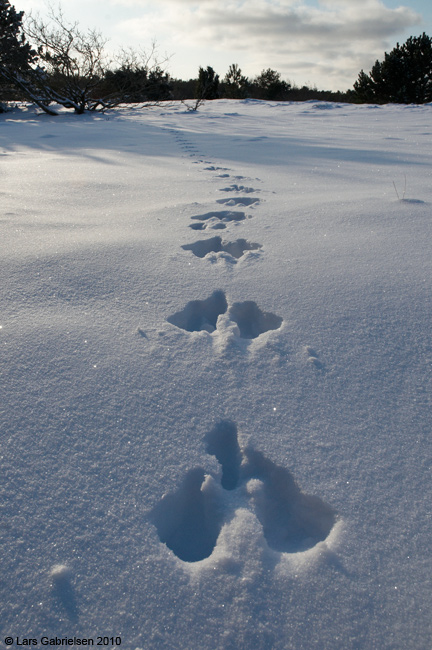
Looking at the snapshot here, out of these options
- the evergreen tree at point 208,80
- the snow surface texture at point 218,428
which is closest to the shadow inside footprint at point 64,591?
the snow surface texture at point 218,428

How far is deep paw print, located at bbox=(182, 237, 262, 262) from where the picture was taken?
1.95 meters

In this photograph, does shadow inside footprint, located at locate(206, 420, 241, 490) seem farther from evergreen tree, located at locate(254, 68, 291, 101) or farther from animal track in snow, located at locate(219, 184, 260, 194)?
evergreen tree, located at locate(254, 68, 291, 101)

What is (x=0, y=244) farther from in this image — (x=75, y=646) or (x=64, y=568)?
(x=75, y=646)

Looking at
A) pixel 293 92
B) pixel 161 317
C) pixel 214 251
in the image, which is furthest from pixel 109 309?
pixel 293 92

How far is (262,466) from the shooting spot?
3.31 ft

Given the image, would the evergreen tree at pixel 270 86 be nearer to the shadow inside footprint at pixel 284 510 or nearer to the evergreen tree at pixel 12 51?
the evergreen tree at pixel 12 51

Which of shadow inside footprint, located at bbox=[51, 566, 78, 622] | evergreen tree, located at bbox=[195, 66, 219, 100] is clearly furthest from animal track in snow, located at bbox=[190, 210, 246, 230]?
evergreen tree, located at bbox=[195, 66, 219, 100]

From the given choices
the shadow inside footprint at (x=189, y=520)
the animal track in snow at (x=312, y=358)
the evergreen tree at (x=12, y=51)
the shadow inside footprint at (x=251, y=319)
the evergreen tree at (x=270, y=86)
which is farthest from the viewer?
the evergreen tree at (x=270, y=86)

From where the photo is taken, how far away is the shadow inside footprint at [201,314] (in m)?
1.47

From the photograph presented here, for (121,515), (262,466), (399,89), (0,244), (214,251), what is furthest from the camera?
(399,89)

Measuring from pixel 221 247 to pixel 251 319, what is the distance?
61 cm

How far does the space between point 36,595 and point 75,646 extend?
11 cm

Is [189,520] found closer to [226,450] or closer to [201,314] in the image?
[226,450]

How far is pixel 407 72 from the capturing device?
51.1 ft
